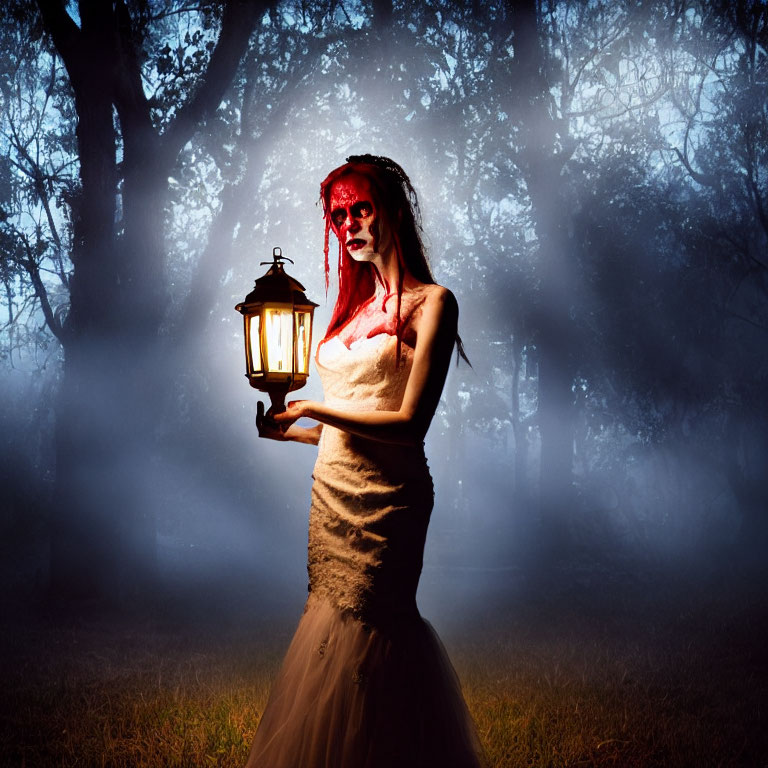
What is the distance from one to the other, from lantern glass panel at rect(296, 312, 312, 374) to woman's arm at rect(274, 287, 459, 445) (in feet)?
0.57

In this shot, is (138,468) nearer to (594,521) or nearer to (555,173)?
(555,173)

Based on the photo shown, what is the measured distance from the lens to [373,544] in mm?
2871

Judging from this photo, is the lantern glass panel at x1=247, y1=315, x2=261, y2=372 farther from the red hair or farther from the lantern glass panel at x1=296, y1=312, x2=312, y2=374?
the red hair

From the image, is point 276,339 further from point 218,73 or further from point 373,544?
point 218,73

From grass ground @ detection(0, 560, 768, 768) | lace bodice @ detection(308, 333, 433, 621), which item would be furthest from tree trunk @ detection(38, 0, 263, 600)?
lace bodice @ detection(308, 333, 433, 621)

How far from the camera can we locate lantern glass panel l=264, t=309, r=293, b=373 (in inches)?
115

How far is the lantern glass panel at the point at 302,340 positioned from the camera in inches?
117

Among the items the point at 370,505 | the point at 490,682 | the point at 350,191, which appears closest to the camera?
the point at 370,505

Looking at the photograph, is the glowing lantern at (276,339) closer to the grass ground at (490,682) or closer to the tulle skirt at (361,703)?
the tulle skirt at (361,703)

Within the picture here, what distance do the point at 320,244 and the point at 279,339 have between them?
411 inches

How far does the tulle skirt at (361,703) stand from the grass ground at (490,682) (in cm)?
188

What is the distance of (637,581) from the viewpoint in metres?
13.1

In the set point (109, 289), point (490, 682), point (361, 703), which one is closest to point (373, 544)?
point (361, 703)

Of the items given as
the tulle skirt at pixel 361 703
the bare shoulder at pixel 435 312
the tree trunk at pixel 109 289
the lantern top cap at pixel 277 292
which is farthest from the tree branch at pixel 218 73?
the tulle skirt at pixel 361 703
